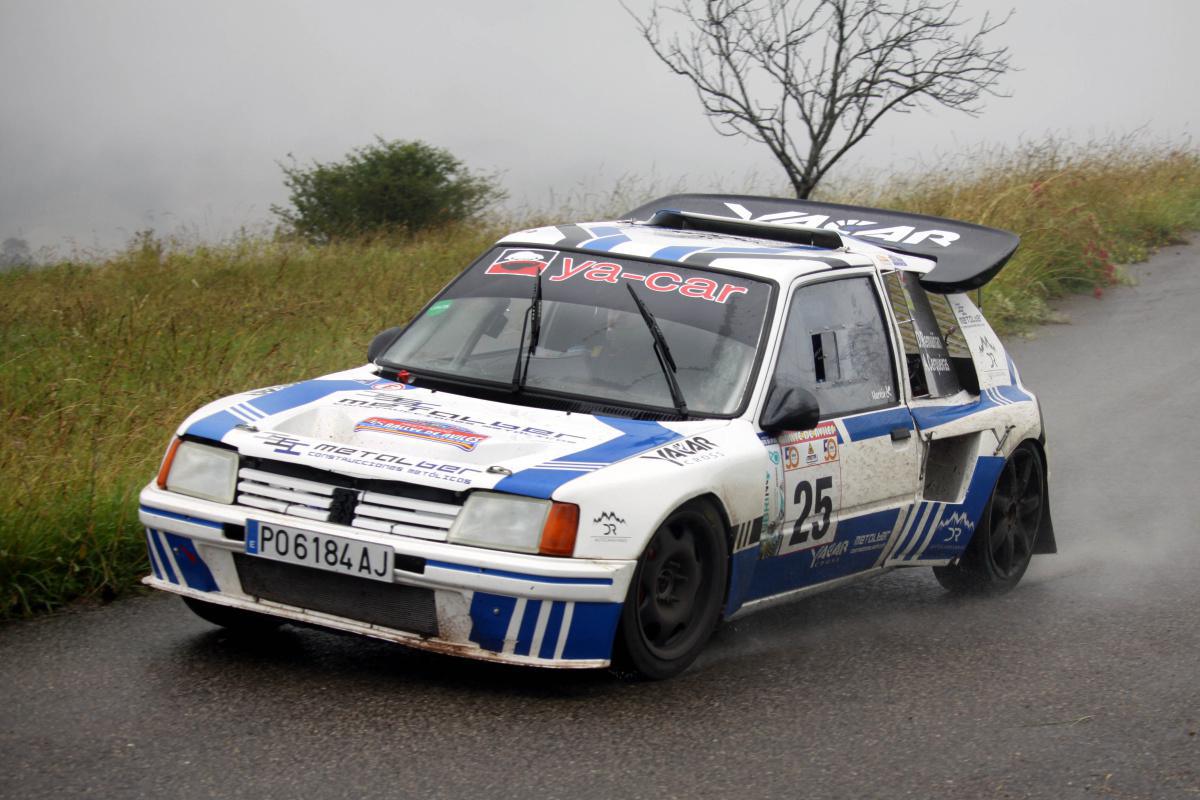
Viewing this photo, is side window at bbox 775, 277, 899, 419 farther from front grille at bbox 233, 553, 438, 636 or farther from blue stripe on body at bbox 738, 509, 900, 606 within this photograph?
front grille at bbox 233, 553, 438, 636

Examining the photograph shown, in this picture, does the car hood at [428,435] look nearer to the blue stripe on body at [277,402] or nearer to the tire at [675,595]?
the blue stripe on body at [277,402]

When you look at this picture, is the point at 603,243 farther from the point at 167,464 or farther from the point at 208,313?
the point at 208,313

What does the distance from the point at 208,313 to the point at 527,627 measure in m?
7.93

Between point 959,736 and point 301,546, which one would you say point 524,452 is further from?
point 959,736

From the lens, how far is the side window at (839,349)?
6.12 metres

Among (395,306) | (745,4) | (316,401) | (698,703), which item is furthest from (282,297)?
(698,703)

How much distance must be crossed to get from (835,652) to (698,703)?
102 cm

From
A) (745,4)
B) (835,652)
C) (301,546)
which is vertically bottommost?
(835,652)

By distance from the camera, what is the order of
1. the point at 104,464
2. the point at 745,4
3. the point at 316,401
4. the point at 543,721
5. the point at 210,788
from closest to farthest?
the point at 210,788 → the point at 543,721 → the point at 316,401 → the point at 104,464 → the point at 745,4

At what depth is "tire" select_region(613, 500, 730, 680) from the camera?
5.09m

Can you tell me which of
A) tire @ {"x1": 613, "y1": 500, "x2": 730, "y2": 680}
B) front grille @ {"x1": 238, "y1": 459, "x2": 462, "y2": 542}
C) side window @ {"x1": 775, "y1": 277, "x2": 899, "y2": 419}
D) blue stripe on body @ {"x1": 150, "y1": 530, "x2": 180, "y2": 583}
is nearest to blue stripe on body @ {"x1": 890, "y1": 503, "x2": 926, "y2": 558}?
side window @ {"x1": 775, "y1": 277, "x2": 899, "y2": 419}

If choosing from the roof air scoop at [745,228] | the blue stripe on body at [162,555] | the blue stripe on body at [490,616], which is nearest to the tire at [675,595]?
the blue stripe on body at [490,616]

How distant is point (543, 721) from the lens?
4.86 m

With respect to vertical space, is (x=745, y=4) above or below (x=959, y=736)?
above
